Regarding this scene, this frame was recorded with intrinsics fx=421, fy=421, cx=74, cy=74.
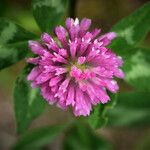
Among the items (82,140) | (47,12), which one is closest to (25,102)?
(47,12)

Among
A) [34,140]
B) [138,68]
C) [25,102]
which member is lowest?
[34,140]

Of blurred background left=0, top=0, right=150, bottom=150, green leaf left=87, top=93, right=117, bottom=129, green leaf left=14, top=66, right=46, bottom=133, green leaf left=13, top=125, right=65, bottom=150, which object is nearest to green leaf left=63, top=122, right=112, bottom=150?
green leaf left=13, top=125, right=65, bottom=150

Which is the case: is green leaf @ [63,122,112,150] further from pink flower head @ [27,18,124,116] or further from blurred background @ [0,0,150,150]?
pink flower head @ [27,18,124,116]

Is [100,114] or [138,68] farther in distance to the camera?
[138,68]

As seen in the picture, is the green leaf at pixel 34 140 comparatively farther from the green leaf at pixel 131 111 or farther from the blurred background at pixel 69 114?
the green leaf at pixel 131 111

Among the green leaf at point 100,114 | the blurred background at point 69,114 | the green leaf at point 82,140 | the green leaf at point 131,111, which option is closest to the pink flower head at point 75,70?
the green leaf at point 100,114

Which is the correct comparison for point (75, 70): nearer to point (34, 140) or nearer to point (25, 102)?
point (25, 102)

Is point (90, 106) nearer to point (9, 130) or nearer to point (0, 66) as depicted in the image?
point (0, 66)
